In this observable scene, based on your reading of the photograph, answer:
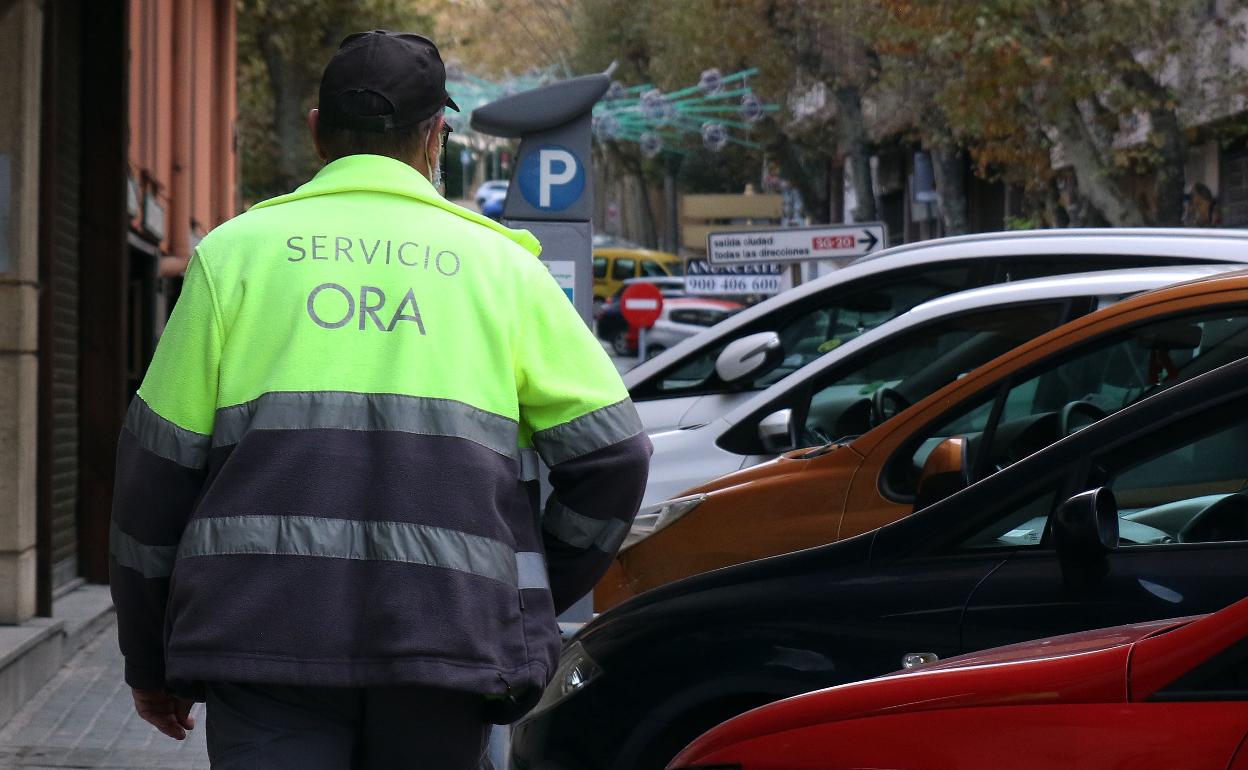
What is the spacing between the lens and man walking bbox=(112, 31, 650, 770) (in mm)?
2508

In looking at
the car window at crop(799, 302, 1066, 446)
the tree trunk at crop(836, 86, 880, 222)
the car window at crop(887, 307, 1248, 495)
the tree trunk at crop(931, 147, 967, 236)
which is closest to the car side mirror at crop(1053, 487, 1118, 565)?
the car window at crop(887, 307, 1248, 495)

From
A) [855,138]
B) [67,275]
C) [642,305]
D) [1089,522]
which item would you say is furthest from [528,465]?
[855,138]

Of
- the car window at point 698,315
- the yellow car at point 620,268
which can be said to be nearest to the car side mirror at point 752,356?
the car window at point 698,315

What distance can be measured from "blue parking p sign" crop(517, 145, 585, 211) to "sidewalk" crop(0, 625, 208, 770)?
7.68 ft

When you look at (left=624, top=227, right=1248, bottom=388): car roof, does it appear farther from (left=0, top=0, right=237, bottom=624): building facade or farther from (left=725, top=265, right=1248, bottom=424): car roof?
(left=0, top=0, right=237, bottom=624): building facade

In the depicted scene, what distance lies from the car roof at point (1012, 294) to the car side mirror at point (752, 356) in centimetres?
57

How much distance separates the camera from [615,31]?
2028 inches

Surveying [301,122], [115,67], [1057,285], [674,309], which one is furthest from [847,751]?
[674,309]

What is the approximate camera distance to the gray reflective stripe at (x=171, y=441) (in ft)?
8.50

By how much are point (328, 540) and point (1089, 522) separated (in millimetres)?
1463

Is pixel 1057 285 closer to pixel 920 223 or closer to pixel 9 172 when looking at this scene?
pixel 9 172

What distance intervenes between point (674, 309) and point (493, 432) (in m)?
34.5

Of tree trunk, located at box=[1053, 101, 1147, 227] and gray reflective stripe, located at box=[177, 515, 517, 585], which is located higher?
tree trunk, located at box=[1053, 101, 1147, 227]

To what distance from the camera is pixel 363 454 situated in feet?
8.33
